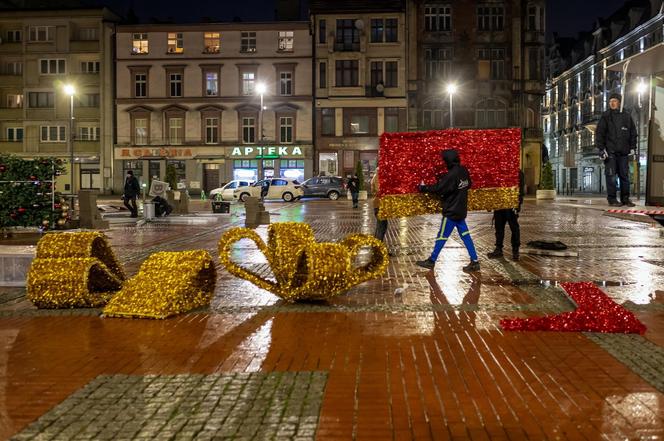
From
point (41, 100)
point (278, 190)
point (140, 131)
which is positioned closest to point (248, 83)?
point (140, 131)

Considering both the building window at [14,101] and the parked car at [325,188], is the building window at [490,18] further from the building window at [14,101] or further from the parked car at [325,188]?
the building window at [14,101]

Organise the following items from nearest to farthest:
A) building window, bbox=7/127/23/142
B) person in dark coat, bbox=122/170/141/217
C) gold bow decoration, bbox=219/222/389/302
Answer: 1. gold bow decoration, bbox=219/222/389/302
2. person in dark coat, bbox=122/170/141/217
3. building window, bbox=7/127/23/142

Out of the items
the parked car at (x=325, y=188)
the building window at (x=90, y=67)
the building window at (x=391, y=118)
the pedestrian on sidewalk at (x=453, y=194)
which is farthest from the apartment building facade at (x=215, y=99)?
the pedestrian on sidewalk at (x=453, y=194)

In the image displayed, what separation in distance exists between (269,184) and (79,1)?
92.0ft

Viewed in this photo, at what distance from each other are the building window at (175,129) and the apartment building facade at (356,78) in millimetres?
11015

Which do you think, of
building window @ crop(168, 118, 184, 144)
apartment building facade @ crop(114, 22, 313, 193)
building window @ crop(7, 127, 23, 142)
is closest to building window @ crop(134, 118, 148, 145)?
apartment building facade @ crop(114, 22, 313, 193)

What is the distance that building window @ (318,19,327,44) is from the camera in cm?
5481

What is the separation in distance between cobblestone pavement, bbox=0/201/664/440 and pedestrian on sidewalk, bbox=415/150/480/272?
4.47ft

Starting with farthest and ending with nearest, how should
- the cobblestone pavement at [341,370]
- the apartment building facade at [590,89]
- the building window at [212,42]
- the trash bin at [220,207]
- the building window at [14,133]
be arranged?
1. the apartment building facade at [590,89]
2. the building window at [14,133]
3. the building window at [212,42]
4. the trash bin at [220,207]
5. the cobblestone pavement at [341,370]

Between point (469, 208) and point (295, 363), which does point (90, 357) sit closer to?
point (295, 363)

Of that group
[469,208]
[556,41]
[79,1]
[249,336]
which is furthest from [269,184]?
[556,41]

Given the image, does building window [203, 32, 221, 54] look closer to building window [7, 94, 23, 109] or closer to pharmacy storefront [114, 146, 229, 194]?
pharmacy storefront [114, 146, 229, 194]

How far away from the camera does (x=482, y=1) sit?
5484 centimetres

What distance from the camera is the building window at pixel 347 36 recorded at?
54.9m
